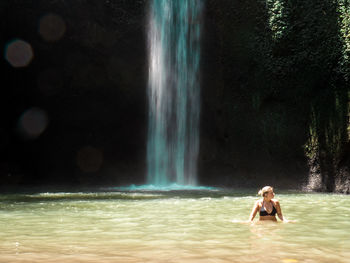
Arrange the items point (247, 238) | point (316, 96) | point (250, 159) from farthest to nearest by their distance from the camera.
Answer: point (250, 159), point (316, 96), point (247, 238)

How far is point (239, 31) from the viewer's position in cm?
2159

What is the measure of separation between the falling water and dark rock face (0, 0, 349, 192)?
0.44 m

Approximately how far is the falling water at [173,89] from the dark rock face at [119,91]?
0.44 m

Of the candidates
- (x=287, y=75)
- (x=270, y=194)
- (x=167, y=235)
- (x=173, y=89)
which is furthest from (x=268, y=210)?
(x=173, y=89)

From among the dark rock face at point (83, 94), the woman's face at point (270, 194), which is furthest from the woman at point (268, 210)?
the dark rock face at point (83, 94)

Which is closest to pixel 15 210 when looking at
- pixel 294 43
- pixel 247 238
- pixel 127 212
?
pixel 127 212

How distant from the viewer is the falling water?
22656mm

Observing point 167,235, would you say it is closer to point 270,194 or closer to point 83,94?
point 270,194

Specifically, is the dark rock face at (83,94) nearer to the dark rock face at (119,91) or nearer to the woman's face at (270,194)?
the dark rock face at (119,91)

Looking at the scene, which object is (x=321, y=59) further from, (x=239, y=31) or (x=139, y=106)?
(x=139, y=106)

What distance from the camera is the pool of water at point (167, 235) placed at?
4918mm

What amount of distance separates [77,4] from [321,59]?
11456mm

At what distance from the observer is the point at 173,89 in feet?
75.7

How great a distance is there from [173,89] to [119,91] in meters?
2.66
